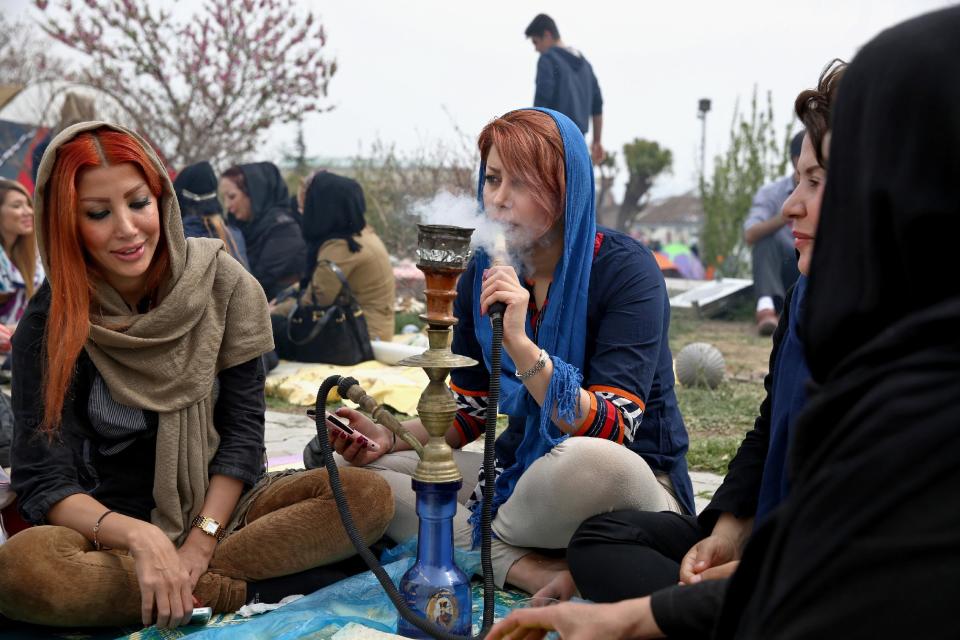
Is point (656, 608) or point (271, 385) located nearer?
point (656, 608)

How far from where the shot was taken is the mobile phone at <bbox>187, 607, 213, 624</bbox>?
2555mm

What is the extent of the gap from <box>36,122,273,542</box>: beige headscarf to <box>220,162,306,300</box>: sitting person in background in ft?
18.0

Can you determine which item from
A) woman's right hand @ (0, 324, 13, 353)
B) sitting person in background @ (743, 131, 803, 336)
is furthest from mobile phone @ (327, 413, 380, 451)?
sitting person in background @ (743, 131, 803, 336)

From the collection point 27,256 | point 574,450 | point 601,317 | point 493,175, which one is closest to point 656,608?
point 574,450

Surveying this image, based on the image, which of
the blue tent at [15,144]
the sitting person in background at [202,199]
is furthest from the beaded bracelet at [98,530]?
the blue tent at [15,144]

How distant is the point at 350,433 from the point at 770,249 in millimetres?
6714

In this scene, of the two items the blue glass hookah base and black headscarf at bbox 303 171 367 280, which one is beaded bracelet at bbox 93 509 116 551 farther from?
black headscarf at bbox 303 171 367 280

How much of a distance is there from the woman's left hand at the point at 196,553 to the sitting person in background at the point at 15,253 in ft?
13.1

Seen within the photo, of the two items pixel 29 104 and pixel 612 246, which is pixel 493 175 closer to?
pixel 612 246

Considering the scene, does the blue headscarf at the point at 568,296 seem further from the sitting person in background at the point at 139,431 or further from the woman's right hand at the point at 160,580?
the woman's right hand at the point at 160,580

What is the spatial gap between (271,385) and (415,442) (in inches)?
166

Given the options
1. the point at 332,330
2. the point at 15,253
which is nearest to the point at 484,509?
the point at 332,330

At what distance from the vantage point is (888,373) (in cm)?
97

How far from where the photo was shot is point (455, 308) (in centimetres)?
319
